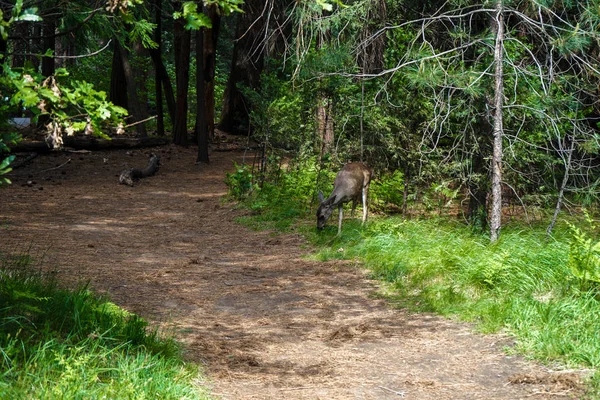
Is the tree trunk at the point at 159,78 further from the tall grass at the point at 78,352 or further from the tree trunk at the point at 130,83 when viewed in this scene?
the tall grass at the point at 78,352

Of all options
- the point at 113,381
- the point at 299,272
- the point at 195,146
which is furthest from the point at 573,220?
the point at 195,146

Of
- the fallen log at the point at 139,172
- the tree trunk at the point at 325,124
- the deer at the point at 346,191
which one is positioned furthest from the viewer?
the fallen log at the point at 139,172

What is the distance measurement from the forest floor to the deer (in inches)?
29.7

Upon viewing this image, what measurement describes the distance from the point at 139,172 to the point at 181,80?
5.27 meters

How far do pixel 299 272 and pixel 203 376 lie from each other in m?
4.77

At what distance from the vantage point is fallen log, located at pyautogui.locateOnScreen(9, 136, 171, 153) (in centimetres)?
2192

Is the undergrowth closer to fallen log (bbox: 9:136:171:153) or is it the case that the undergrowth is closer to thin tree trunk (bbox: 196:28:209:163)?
thin tree trunk (bbox: 196:28:209:163)

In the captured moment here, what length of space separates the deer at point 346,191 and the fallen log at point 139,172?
27.0ft

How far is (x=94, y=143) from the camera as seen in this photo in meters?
23.5

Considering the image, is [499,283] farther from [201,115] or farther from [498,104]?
[201,115]

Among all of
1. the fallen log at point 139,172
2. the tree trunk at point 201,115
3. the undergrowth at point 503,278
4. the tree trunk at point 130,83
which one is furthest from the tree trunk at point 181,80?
the undergrowth at point 503,278

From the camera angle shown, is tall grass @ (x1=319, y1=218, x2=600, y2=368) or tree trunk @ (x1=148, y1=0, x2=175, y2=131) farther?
tree trunk @ (x1=148, y1=0, x2=175, y2=131)

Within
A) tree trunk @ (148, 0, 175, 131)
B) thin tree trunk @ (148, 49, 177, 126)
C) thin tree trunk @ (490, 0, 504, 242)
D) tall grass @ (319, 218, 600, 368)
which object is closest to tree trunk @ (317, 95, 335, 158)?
tall grass @ (319, 218, 600, 368)

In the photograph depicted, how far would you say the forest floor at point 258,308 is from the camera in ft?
20.4
